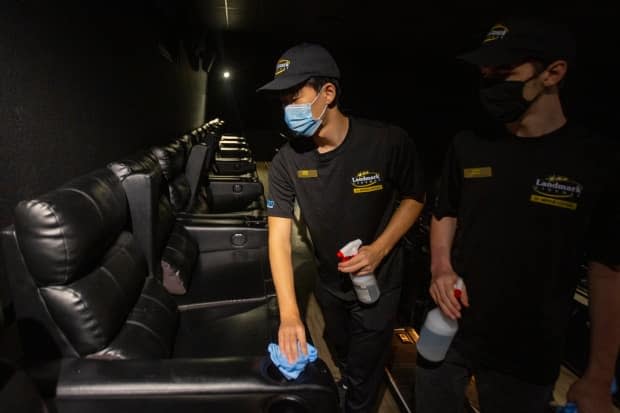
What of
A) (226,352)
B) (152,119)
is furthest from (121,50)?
(226,352)

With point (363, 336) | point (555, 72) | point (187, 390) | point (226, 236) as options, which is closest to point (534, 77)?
point (555, 72)

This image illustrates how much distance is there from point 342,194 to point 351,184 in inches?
1.9

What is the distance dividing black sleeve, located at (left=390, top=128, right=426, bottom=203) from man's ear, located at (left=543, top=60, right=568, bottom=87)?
0.45 metres

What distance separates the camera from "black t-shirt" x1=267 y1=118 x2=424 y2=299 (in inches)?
45.4

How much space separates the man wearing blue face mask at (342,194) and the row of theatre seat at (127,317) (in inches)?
10.7

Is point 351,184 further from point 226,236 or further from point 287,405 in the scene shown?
point 226,236

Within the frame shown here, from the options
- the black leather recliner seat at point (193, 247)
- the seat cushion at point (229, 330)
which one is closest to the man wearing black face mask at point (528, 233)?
the seat cushion at point (229, 330)

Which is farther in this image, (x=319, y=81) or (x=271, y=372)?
(x=319, y=81)

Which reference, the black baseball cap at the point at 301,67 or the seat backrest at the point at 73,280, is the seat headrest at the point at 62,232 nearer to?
the seat backrest at the point at 73,280

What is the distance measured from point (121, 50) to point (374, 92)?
7580mm

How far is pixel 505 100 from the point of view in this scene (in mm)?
848

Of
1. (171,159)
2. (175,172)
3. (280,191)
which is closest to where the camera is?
(280,191)

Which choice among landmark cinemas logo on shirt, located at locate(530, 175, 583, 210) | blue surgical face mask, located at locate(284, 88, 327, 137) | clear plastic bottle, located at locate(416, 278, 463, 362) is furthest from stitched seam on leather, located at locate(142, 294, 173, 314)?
landmark cinemas logo on shirt, located at locate(530, 175, 583, 210)

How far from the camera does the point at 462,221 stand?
98 cm
